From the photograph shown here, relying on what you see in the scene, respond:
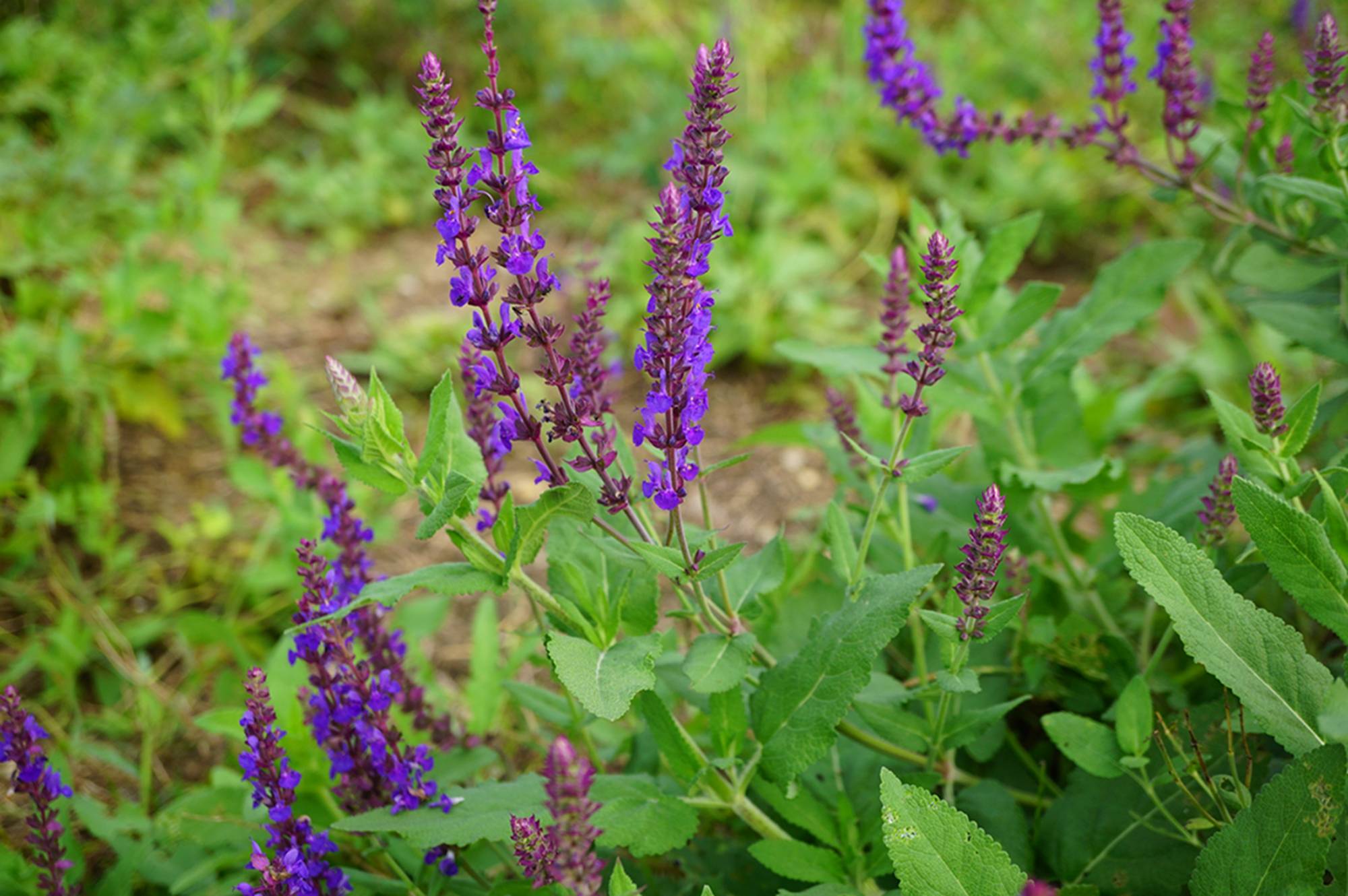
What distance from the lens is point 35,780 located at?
174 cm

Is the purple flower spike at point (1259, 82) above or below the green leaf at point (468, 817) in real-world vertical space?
above

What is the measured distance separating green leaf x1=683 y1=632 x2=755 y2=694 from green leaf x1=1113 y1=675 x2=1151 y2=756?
2.15 ft

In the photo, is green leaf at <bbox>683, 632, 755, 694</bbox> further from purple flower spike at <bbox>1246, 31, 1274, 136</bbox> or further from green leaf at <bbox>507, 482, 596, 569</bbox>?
purple flower spike at <bbox>1246, 31, 1274, 136</bbox>

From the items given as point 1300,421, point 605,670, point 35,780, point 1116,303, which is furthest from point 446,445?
point 1116,303

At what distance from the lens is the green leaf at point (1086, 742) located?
1.77 m

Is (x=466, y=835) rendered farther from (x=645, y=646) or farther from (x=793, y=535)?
(x=793, y=535)

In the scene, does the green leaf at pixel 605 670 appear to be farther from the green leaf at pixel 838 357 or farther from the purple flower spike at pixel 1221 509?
the purple flower spike at pixel 1221 509

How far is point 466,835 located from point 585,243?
13.5 ft

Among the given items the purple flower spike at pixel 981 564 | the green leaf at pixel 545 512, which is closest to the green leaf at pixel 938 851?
the purple flower spike at pixel 981 564

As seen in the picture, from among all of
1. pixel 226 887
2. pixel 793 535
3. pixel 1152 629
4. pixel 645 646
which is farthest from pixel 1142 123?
pixel 226 887

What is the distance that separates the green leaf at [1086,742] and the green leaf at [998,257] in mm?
972

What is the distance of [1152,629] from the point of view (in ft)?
7.87

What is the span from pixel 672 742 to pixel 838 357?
0.95 m

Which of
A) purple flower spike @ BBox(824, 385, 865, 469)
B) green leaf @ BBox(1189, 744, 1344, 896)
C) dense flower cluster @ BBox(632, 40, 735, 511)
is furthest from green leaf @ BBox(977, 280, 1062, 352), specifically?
green leaf @ BBox(1189, 744, 1344, 896)
